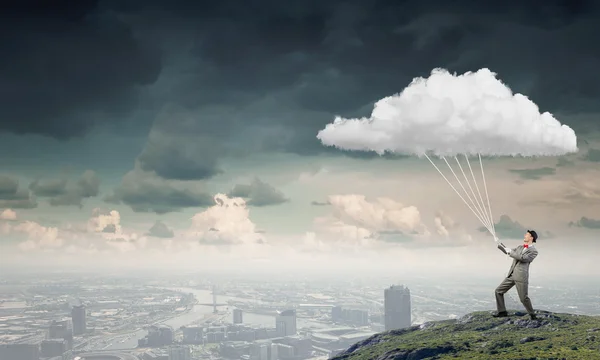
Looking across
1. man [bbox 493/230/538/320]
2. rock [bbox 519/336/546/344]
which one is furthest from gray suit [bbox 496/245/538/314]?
rock [bbox 519/336/546/344]

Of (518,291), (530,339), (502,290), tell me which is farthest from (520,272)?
(530,339)

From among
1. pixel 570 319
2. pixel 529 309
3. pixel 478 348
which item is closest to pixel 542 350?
pixel 478 348

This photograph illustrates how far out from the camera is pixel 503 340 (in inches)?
2810

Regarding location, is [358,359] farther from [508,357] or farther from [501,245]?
[501,245]

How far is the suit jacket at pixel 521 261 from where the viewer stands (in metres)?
22.2

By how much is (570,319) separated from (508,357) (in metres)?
20.9

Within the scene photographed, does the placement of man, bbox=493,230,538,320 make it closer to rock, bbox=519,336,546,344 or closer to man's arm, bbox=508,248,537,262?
man's arm, bbox=508,248,537,262

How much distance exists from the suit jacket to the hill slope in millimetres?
35119

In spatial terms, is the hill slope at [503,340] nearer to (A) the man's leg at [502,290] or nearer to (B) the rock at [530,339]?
(B) the rock at [530,339]

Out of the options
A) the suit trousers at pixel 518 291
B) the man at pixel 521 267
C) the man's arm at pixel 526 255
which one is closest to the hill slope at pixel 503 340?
the suit trousers at pixel 518 291

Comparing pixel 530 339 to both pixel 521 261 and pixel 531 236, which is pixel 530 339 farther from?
pixel 531 236

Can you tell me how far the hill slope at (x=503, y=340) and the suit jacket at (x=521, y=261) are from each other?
115ft

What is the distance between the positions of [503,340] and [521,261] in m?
54.6

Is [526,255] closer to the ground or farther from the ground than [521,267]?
farther from the ground
